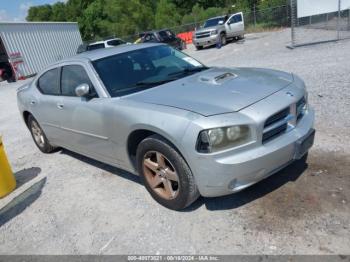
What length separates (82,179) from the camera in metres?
4.72

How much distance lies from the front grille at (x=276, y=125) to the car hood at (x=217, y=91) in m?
0.22

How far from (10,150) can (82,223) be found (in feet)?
12.6

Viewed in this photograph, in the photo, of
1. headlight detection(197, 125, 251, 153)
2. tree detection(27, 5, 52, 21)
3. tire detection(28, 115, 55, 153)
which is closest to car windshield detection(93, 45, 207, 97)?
headlight detection(197, 125, 251, 153)

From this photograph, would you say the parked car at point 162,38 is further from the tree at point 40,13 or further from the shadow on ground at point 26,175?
the tree at point 40,13

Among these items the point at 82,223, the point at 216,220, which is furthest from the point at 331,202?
the point at 82,223

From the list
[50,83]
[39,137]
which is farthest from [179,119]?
[39,137]

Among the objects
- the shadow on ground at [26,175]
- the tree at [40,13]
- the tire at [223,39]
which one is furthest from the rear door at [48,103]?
the tree at [40,13]

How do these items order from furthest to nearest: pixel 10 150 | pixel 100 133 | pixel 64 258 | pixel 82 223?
pixel 10 150 → pixel 100 133 → pixel 82 223 → pixel 64 258

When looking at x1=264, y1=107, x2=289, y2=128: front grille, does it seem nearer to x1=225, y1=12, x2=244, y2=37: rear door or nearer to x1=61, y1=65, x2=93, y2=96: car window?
x1=61, y1=65, x2=93, y2=96: car window

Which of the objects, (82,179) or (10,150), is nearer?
(82,179)

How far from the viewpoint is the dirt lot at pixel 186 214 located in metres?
2.91

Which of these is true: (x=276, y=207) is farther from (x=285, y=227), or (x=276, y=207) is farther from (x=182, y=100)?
(x=182, y=100)

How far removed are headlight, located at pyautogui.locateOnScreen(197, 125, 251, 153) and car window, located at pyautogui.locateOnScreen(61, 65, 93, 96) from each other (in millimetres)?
1780

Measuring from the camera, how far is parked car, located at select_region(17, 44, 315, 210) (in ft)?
9.50
